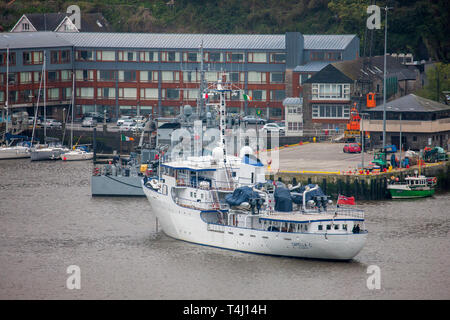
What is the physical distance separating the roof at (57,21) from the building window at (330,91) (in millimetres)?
48284

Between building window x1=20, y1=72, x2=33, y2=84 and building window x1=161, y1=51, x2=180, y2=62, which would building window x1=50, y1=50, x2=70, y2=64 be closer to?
building window x1=20, y1=72, x2=33, y2=84

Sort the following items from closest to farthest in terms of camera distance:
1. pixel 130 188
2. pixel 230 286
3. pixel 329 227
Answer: pixel 230 286 → pixel 329 227 → pixel 130 188

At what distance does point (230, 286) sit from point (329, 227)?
297 inches

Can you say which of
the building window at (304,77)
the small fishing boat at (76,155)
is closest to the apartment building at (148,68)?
the building window at (304,77)

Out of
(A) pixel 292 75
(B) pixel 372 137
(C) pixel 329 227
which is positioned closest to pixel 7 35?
(A) pixel 292 75

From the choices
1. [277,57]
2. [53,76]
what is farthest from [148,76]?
[277,57]

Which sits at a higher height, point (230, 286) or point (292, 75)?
point (292, 75)

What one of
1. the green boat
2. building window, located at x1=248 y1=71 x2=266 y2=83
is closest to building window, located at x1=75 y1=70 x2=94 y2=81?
building window, located at x1=248 y1=71 x2=266 y2=83

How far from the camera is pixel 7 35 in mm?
128750

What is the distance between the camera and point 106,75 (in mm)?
129000

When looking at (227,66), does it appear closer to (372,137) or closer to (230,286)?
(372,137)

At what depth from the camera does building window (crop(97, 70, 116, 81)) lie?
12862 centimetres

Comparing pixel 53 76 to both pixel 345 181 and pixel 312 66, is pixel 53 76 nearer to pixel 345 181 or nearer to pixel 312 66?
pixel 312 66

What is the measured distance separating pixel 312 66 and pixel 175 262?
213ft
